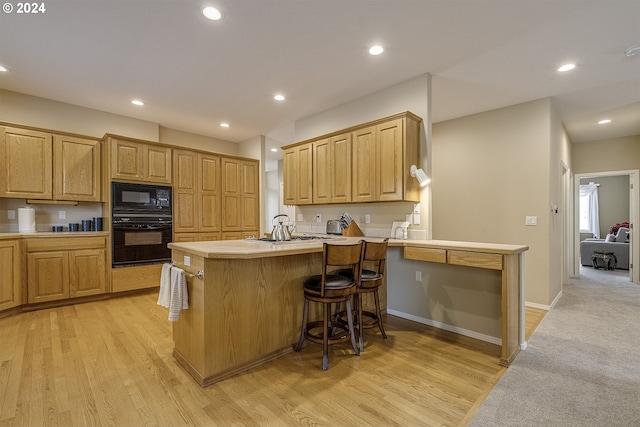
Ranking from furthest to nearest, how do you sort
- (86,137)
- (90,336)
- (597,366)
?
1. (86,137)
2. (90,336)
3. (597,366)

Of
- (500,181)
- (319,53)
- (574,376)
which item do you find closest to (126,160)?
(319,53)

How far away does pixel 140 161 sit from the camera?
443 cm

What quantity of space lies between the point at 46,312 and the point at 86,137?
2.37 m

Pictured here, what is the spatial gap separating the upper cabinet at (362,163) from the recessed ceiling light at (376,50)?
64cm

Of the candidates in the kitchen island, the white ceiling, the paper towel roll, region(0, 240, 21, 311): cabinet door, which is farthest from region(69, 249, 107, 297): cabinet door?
the kitchen island

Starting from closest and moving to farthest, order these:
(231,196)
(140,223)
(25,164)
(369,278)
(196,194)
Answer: (369,278) → (25,164) → (140,223) → (196,194) → (231,196)

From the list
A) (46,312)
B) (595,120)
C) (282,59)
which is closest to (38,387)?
(46,312)

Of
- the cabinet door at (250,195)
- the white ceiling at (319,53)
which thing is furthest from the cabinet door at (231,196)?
the white ceiling at (319,53)

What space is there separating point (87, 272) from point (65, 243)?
1.53ft

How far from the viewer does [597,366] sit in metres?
2.35

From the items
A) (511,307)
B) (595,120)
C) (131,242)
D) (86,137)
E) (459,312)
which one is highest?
(595,120)

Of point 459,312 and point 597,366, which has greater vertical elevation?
point 459,312

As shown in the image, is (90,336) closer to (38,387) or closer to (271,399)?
(38,387)

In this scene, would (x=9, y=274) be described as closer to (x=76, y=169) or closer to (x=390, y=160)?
(x=76, y=169)
